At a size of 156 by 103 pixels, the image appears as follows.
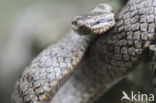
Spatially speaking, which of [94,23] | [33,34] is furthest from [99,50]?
[33,34]

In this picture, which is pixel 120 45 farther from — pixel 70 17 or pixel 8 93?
pixel 8 93

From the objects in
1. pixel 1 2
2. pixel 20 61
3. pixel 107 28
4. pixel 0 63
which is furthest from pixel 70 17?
pixel 1 2

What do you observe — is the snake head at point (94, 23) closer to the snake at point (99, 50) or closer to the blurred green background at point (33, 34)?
the snake at point (99, 50)

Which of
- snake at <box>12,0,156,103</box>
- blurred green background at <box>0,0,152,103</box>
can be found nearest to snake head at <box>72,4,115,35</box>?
snake at <box>12,0,156,103</box>

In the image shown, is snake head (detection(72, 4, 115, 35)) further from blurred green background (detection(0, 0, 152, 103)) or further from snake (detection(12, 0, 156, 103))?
blurred green background (detection(0, 0, 152, 103))

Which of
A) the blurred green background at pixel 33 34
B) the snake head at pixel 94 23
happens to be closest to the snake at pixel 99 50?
the snake head at pixel 94 23

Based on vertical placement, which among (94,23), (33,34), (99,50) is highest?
(33,34)

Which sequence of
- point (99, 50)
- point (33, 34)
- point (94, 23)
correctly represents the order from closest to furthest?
1. point (94, 23)
2. point (99, 50)
3. point (33, 34)

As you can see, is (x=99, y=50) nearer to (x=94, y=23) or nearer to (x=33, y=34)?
(x=94, y=23)
